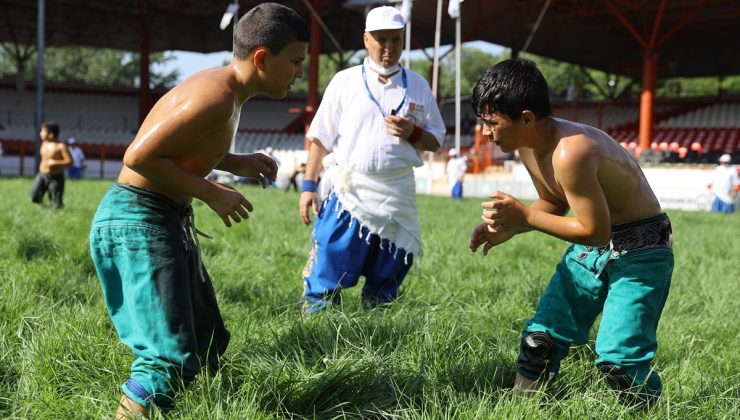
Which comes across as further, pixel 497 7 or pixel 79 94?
pixel 79 94

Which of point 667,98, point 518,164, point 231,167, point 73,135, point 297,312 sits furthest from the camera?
point 73,135

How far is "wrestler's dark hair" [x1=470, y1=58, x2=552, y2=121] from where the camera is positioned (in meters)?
2.64

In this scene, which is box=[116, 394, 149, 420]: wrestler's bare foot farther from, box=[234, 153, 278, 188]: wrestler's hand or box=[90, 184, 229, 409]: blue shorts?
box=[234, 153, 278, 188]: wrestler's hand

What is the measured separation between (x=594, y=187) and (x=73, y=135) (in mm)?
45737

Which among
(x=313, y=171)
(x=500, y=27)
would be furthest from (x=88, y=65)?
(x=313, y=171)

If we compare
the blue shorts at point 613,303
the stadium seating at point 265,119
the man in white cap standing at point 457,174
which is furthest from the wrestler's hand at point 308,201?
the stadium seating at point 265,119

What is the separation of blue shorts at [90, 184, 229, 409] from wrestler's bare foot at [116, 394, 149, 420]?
29 millimetres

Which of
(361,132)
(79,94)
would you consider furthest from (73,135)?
(361,132)

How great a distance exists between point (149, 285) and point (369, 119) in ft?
6.76

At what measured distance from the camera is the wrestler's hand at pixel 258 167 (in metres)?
3.06

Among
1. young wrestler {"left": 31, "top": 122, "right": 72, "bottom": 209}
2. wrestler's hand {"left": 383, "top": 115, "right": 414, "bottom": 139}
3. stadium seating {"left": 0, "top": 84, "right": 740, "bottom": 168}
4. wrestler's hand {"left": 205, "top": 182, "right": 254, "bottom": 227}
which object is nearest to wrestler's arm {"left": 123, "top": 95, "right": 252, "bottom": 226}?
wrestler's hand {"left": 205, "top": 182, "right": 254, "bottom": 227}

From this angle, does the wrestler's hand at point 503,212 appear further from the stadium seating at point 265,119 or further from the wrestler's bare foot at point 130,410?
the stadium seating at point 265,119

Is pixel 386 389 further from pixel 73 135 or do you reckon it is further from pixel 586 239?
pixel 73 135

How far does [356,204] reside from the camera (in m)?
4.22
